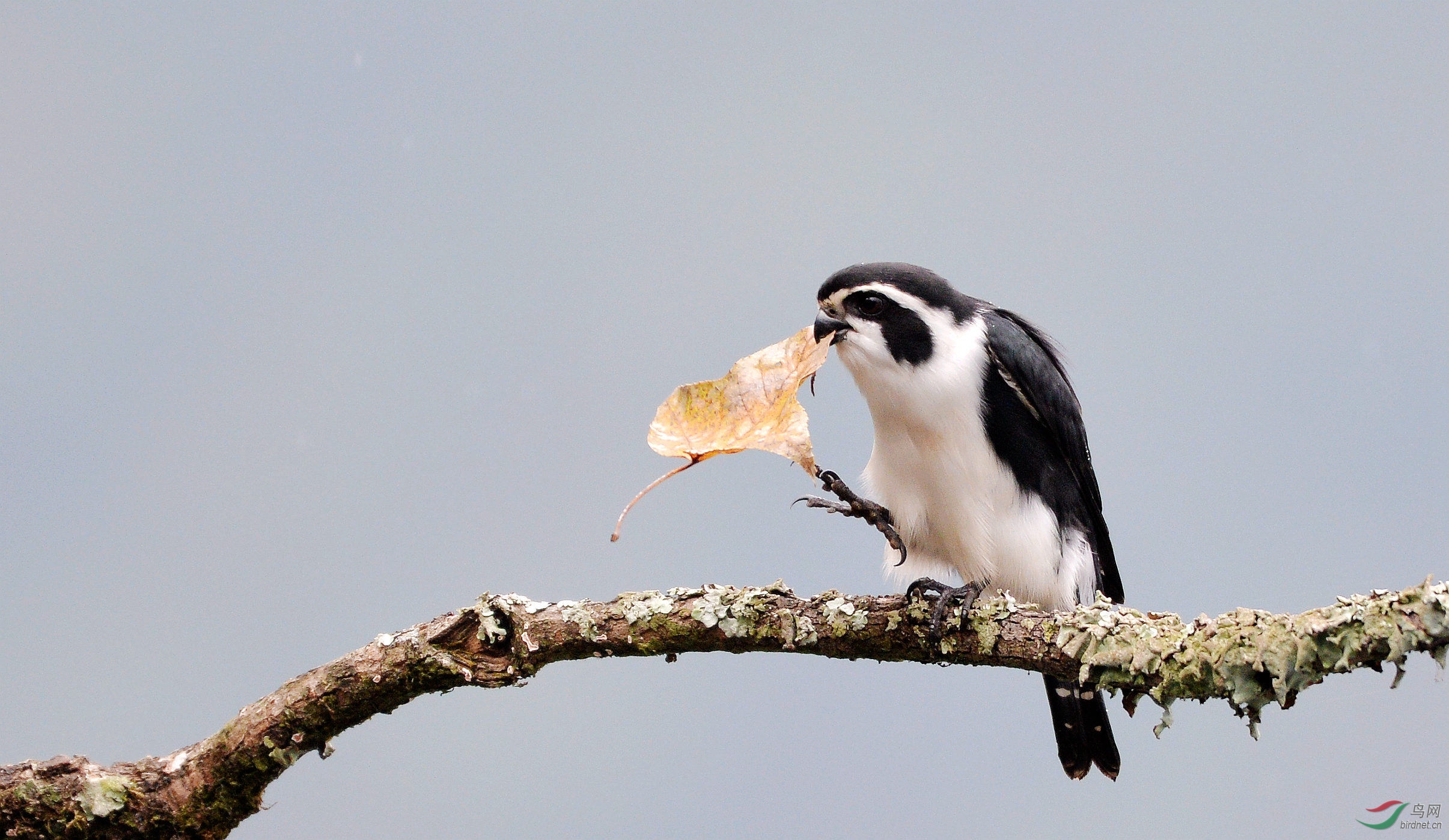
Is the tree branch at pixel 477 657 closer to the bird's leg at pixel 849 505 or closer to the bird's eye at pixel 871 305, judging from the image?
the bird's leg at pixel 849 505

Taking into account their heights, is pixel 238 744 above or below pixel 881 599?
below

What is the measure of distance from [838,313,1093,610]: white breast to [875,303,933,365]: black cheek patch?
0.04 meters

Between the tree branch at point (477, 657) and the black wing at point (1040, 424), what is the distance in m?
0.58

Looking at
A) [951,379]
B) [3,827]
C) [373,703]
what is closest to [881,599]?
[951,379]

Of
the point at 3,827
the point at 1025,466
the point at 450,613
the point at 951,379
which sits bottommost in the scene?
the point at 3,827

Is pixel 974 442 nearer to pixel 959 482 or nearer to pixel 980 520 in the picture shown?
pixel 959 482

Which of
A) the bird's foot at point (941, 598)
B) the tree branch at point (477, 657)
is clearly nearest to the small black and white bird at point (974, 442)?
the bird's foot at point (941, 598)

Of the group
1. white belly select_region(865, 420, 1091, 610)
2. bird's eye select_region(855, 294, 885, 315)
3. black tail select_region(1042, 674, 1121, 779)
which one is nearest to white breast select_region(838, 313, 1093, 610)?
white belly select_region(865, 420, 1091, 610)

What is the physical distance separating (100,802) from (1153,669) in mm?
2516

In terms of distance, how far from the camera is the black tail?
142 inches

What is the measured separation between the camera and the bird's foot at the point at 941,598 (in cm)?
294

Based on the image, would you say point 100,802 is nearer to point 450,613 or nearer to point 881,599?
point 450,613

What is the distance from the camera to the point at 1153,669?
2.66 meters

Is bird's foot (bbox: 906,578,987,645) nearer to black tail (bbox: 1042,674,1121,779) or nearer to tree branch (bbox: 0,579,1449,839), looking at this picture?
tree branch (bbox: 0,579,1449,839)
